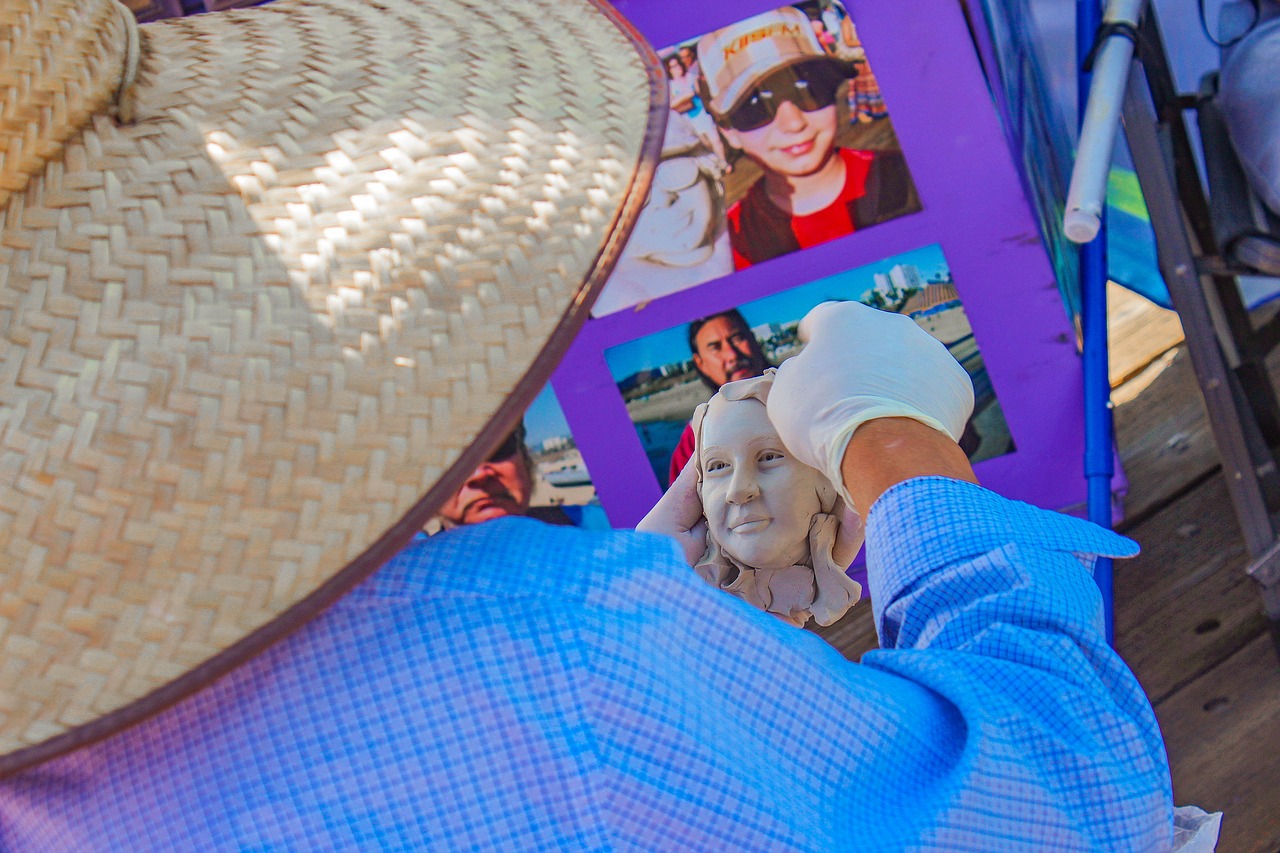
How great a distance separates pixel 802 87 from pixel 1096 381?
0.61 metres

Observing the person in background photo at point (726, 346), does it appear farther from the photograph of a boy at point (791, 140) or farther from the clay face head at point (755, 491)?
the clay face head at point (755, 491)

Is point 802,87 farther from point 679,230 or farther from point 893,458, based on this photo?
point 893,458

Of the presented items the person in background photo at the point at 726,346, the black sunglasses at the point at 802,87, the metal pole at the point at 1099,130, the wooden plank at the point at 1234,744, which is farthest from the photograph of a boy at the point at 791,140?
the wooden plank at the point at 1234,744

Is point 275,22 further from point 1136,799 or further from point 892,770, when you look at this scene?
point 1136,799

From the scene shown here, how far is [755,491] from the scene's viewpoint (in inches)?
40.3

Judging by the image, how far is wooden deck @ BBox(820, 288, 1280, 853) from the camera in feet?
4.60

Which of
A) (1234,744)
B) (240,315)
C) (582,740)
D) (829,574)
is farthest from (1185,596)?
(240,315)

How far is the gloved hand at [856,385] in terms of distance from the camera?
0.88 meters

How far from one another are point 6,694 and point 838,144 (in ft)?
4.27

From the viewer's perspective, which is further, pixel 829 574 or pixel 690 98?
pixel 690 98

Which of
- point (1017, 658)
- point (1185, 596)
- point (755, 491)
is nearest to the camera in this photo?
point (1017, 658)

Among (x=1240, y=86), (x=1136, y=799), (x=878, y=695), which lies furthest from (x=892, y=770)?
(x=1240, y=86)

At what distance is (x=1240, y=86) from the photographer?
147 cm

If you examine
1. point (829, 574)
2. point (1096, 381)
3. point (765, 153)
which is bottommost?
point (1096, 381)
